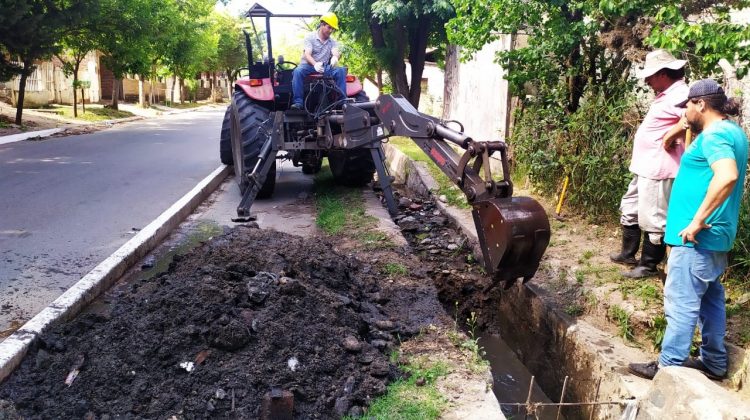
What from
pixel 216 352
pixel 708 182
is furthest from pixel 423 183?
pixel 216 352

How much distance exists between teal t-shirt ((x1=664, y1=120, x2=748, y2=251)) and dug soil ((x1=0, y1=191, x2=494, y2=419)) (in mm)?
1747

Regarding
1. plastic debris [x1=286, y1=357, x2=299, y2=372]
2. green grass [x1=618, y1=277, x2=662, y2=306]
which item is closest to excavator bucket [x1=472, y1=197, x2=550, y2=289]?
green grass [x1=618, y1=277, x2=662, y2=306]

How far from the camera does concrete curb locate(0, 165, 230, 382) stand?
3.74 metres

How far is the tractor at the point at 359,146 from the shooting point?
3.96 meters

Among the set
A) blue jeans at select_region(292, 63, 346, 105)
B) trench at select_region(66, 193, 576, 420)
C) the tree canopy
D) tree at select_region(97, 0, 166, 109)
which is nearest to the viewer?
trench at select_region(66, 193, 576, 420)

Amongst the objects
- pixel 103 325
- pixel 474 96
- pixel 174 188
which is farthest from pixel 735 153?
pixel 474 96

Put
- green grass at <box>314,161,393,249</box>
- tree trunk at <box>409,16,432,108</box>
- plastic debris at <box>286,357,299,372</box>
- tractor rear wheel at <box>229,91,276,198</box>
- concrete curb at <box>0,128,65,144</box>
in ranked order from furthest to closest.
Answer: tree trunk at <box>409,16,432,108</box> < concrete curb at <box>0,128,65,144</box> < tractor rear wheel at <box>229,91,276,198</box> < green grass at <box>314,161,393,249</box> < plastic debris at <box>286,357,299,372</box>

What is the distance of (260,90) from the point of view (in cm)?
899

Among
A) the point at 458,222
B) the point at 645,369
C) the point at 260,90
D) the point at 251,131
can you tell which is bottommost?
the point at 645,369

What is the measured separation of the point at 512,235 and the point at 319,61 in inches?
199

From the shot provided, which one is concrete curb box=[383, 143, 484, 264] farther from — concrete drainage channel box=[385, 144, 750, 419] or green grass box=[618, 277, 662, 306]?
green grass box=[618, 277, 662, 306]

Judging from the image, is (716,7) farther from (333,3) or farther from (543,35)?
(333,3)

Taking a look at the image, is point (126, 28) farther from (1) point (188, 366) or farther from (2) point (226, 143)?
(1) point (188, 366)

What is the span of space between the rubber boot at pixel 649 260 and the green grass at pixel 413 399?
2.23 m
